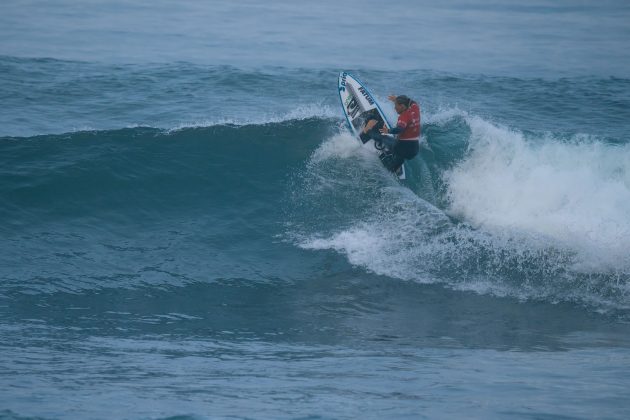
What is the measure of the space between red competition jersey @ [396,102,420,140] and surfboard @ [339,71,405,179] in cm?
62

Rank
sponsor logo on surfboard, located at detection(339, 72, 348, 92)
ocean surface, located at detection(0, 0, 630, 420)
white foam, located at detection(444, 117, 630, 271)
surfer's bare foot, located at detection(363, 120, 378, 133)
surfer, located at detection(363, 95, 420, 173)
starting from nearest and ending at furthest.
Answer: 1. ocean surface, located at detection(0, 0, 630, 420)
2. white foam, located at detection(444, 117, 630, 271)
3. surfer, located at detection(363, 95, 420, 173)
4. surfer's bare foot, located at detection(363, 120, 378, 133)
5. sponsor logo on surfboard, located at detection(339, 72, 348, 92)

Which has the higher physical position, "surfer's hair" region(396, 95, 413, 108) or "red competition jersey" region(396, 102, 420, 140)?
"surfer's hair" region(396, 95, 413, 108)

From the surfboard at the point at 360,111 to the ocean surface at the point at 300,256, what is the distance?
0.25 metres

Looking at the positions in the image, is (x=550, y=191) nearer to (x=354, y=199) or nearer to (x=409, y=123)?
(x=409, y=123)

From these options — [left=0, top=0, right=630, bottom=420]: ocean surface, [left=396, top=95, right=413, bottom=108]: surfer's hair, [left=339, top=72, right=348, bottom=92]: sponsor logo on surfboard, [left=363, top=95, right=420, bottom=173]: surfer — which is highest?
[left=339, top=72, right=348, bottom=92]: sponsor logo on surfboard

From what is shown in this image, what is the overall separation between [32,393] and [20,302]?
3562 mm

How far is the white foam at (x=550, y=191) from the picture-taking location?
10.6 m

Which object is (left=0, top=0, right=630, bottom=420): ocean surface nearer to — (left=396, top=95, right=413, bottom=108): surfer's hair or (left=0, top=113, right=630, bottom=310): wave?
(left=0, top=113, right=630, bottom=310): wave

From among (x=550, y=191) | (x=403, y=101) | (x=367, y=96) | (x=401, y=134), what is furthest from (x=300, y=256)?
(x=550, y=191)

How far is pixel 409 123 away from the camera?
473 inches

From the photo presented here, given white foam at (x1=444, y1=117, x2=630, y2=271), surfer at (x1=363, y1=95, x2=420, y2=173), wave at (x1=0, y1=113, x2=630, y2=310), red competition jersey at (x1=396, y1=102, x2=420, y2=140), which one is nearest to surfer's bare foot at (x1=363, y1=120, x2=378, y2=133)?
surfer at (x1=363, y1=95, x2=420, y2=173)

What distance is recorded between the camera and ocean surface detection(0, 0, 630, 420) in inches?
237

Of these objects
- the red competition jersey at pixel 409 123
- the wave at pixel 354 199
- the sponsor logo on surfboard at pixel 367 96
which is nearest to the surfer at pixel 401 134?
the red competition jersey at pixel 409 123

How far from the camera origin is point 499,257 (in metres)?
10.5
